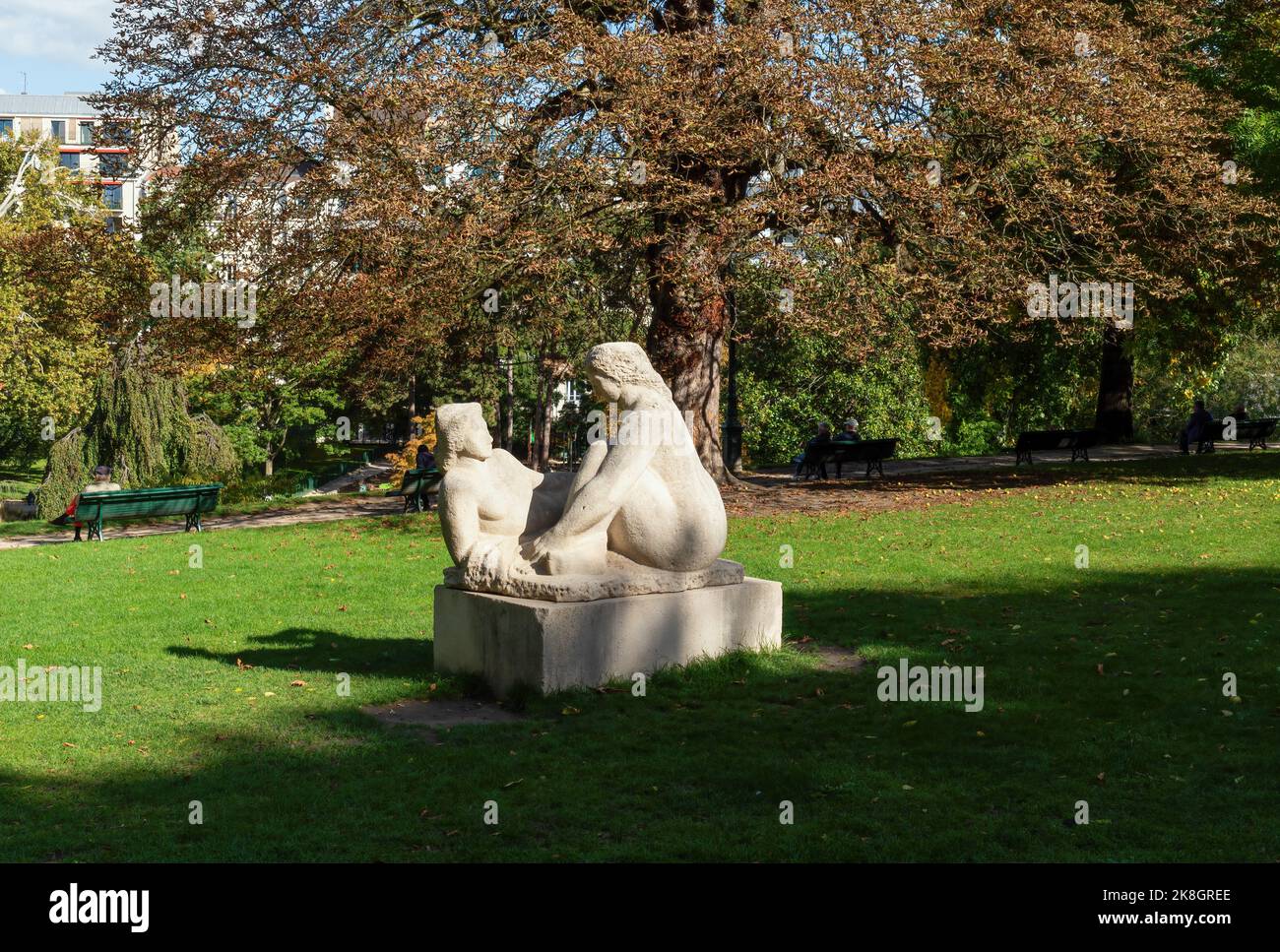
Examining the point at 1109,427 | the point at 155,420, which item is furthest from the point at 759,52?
the point at 1109,427

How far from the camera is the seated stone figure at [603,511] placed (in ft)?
25.7

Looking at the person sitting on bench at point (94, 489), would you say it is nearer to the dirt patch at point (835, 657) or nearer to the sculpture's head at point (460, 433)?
the sculpture's head at point (460, 433)

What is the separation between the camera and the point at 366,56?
59.2 ft

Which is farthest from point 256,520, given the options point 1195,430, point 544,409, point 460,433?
point 544,409

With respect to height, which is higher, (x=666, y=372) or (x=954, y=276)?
(x=954, y=276)

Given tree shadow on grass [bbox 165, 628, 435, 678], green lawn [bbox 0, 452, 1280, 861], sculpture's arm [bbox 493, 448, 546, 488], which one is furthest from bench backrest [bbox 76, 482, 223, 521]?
sculpture's arm [bbox 493, 448, 546, 488]

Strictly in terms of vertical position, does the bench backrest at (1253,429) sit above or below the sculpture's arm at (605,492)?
A: above

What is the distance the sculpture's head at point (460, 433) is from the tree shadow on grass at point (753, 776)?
1560 millimetres

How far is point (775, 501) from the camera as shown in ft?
62.3

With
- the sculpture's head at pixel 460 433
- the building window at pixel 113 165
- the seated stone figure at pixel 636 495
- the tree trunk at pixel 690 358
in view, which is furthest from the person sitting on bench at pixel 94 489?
the seated stone figure at pixel 636 495

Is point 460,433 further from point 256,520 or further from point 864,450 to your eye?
point 864,450

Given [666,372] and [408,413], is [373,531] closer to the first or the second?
[666,372]

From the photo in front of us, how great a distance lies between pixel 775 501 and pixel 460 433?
454 inches

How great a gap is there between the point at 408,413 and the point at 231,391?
400 inches
